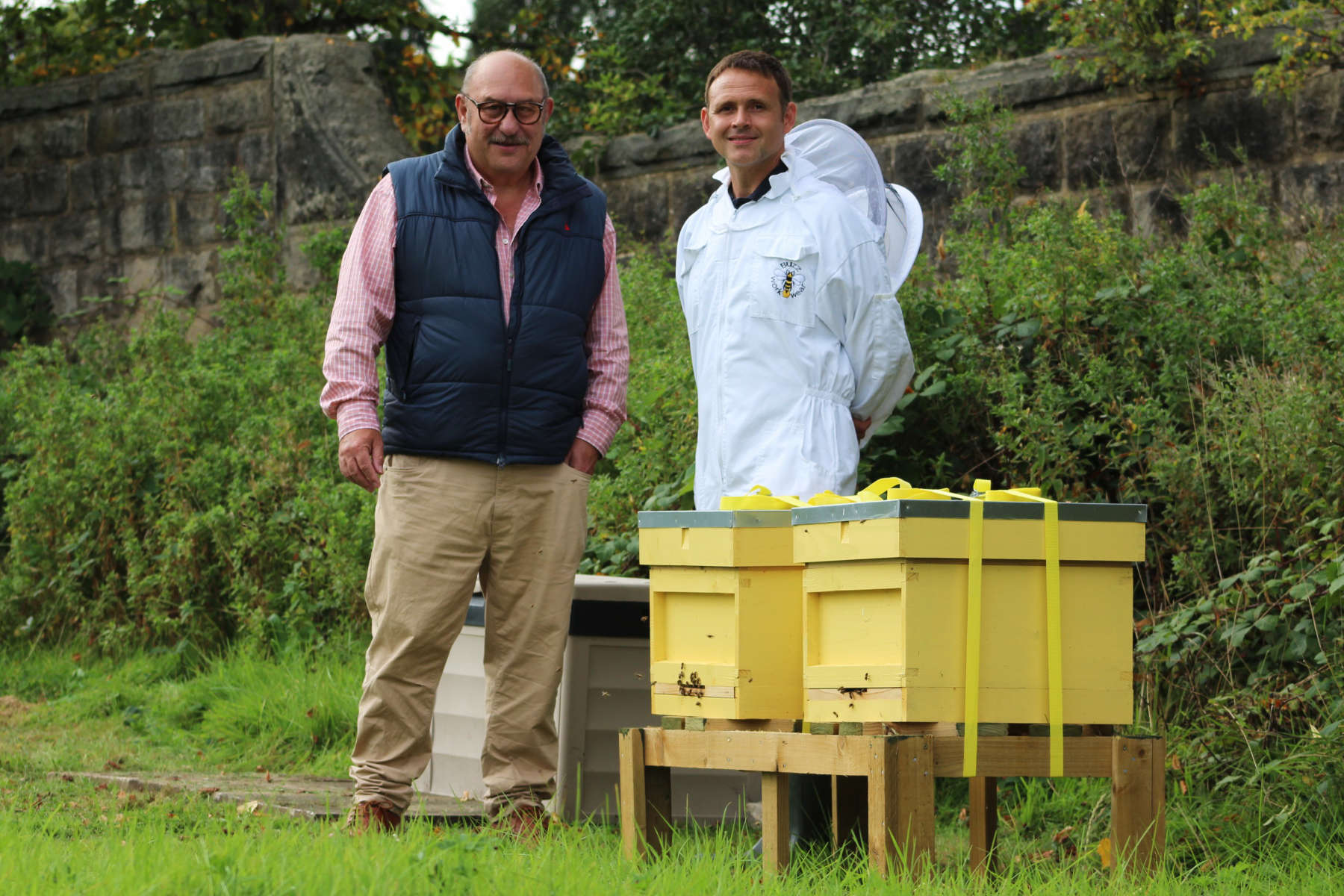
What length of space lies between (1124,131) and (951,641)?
14.7ft

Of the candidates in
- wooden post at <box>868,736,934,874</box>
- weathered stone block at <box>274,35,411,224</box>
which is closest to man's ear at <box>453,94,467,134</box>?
wooden post at <box>868,736,934,874</box>

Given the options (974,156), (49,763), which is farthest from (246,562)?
(974,156)

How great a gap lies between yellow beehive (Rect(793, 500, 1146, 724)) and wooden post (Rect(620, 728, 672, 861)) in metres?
0.51

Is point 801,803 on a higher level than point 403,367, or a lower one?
lower

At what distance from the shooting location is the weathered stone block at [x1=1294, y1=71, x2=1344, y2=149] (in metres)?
6.45

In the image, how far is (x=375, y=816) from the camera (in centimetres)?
394

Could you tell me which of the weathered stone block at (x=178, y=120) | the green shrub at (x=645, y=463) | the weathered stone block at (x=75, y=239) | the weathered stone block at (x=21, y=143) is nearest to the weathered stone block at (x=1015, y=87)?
the green shrub at (x=645, y=463)

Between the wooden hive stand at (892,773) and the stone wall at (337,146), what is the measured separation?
3.64 metres

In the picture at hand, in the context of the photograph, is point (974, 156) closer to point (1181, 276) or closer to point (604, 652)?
point (1181, 276)

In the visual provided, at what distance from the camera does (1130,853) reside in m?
3.29

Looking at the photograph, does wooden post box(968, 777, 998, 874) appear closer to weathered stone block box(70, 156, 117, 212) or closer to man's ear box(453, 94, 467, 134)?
man's ear box(453, 94, 467, 134)

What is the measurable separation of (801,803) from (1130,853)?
2.99 feet

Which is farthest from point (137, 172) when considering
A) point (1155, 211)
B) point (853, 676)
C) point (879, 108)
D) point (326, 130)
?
point (853, 676)

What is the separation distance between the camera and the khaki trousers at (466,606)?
4035 mm
